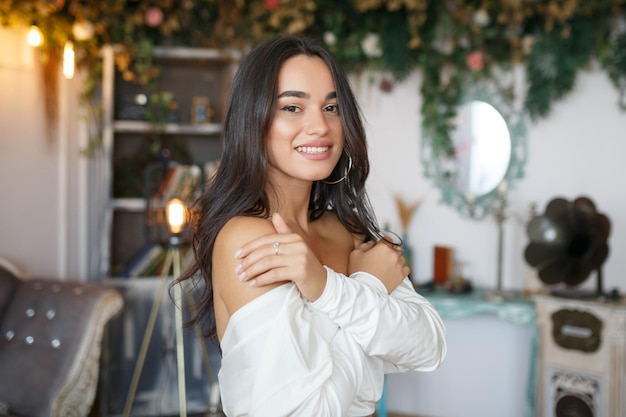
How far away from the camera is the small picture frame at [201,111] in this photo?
12.8ft

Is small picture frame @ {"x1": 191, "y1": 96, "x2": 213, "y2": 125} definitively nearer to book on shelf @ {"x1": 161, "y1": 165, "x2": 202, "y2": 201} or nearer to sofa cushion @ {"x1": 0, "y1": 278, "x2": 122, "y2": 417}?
book on shelf @ {"x1": 161, "y1": 165, "x2": 202, "y2": 201}

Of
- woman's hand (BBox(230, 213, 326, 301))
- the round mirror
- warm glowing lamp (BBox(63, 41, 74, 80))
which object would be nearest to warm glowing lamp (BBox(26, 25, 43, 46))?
warm glowing lamp (BBox(63, 41, 74, 80))

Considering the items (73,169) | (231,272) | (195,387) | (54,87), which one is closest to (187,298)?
(195,387)

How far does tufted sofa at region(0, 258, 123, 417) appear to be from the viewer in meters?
2.74

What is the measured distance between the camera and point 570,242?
10.6 feet

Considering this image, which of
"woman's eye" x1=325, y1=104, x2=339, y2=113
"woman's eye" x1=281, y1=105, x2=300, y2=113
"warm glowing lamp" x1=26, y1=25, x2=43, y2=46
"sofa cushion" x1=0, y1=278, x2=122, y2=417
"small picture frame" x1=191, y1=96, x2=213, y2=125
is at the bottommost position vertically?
"sofa cushion" x1=0, y1=278, x2=122, y2=417

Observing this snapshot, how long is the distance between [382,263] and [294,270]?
31cm

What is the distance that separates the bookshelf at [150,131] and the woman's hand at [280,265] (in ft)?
7.97

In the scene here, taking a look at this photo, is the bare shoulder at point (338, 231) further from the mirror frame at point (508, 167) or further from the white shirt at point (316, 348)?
the mirror frame at point (508, 167)

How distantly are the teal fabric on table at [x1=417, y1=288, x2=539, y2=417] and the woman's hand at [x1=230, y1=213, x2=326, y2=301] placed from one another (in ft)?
7.68

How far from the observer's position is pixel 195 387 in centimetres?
381

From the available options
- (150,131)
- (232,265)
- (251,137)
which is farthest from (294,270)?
(150,131)

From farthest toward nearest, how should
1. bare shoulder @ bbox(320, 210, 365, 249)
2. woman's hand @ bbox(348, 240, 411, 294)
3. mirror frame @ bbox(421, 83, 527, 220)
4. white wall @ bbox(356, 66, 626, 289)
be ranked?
1. mirror frame @ bbox(421, 83, 527, 220)
2. white wall @ bbox(356, 66, 626, 289)
3. bare shoulder @ bbox(320, 210, 365, 249)
4. woman's hand @ bbox(348, 240, 411, 294)

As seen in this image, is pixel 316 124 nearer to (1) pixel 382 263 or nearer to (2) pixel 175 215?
(1) pixel 382 263
